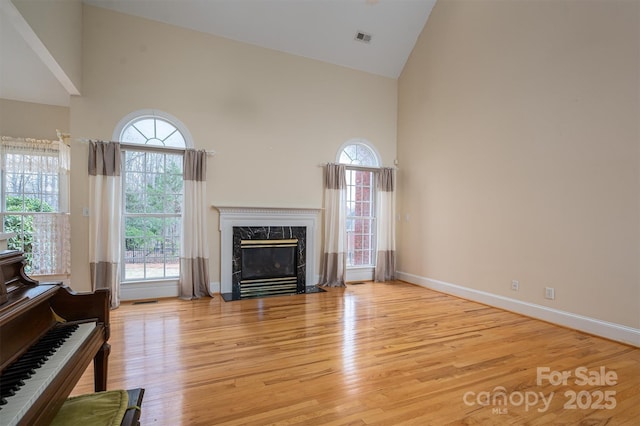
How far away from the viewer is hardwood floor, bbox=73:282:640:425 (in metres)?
2.03

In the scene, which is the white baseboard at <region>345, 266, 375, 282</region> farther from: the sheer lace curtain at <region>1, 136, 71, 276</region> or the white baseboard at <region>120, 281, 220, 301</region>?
the sheer lace curtain at <region>1, 136, 71, 276</region>

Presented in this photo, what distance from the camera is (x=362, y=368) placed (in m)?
2.61

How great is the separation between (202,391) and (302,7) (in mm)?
5115

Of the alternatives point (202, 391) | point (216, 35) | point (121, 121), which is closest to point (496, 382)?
point (202, 391)

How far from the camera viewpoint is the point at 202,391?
2248 millimetres

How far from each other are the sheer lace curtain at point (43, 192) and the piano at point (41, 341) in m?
4.30

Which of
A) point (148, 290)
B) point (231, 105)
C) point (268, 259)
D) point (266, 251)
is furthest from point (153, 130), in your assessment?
point (268, 259)

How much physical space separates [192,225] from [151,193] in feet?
2.56

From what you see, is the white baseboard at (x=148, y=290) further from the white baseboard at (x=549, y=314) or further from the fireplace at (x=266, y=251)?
the white baseboard at (x=549, y=314)

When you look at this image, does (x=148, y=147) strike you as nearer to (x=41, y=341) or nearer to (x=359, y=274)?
(x=41, y=341)

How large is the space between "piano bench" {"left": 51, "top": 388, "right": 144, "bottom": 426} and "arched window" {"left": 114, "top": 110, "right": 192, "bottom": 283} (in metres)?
3.54

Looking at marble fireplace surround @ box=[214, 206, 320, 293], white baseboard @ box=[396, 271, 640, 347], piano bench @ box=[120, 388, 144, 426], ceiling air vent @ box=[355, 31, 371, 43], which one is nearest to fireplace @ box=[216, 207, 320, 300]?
marble fireplace surround @ box=[214, 206, 320, 293]

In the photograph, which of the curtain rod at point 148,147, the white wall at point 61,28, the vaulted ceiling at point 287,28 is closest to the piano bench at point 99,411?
the white wall at point 61,28

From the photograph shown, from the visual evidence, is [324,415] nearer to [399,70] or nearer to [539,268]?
[539,268]
